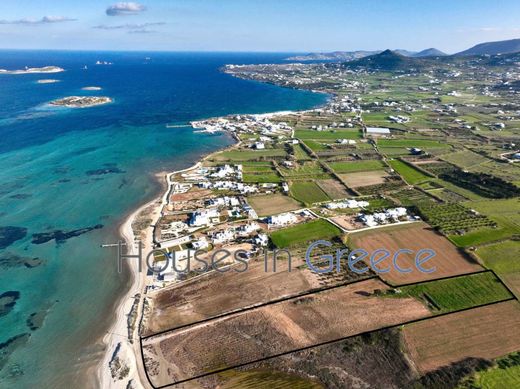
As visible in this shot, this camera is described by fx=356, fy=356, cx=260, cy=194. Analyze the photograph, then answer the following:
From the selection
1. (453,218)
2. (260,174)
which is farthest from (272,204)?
(453,218)

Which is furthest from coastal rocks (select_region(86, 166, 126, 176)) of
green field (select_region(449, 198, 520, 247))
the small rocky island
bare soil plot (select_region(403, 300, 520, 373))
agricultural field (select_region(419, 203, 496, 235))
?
the small rocky island

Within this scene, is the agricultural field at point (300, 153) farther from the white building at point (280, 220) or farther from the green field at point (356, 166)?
the white building at point (280, 220)

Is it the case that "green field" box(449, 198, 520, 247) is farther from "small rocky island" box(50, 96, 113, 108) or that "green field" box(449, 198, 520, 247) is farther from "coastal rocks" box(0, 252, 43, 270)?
"small rocky island" box(50, 96, 113, 108)

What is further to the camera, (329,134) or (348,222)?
(329,134)

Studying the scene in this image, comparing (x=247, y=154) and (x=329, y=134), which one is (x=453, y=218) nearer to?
(x=247, y=154)

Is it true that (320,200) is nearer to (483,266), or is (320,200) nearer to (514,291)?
(483,266)

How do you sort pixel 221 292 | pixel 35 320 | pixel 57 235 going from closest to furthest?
1. pixel 35 320
2. pixel 221 292
3. pixel 57 235
